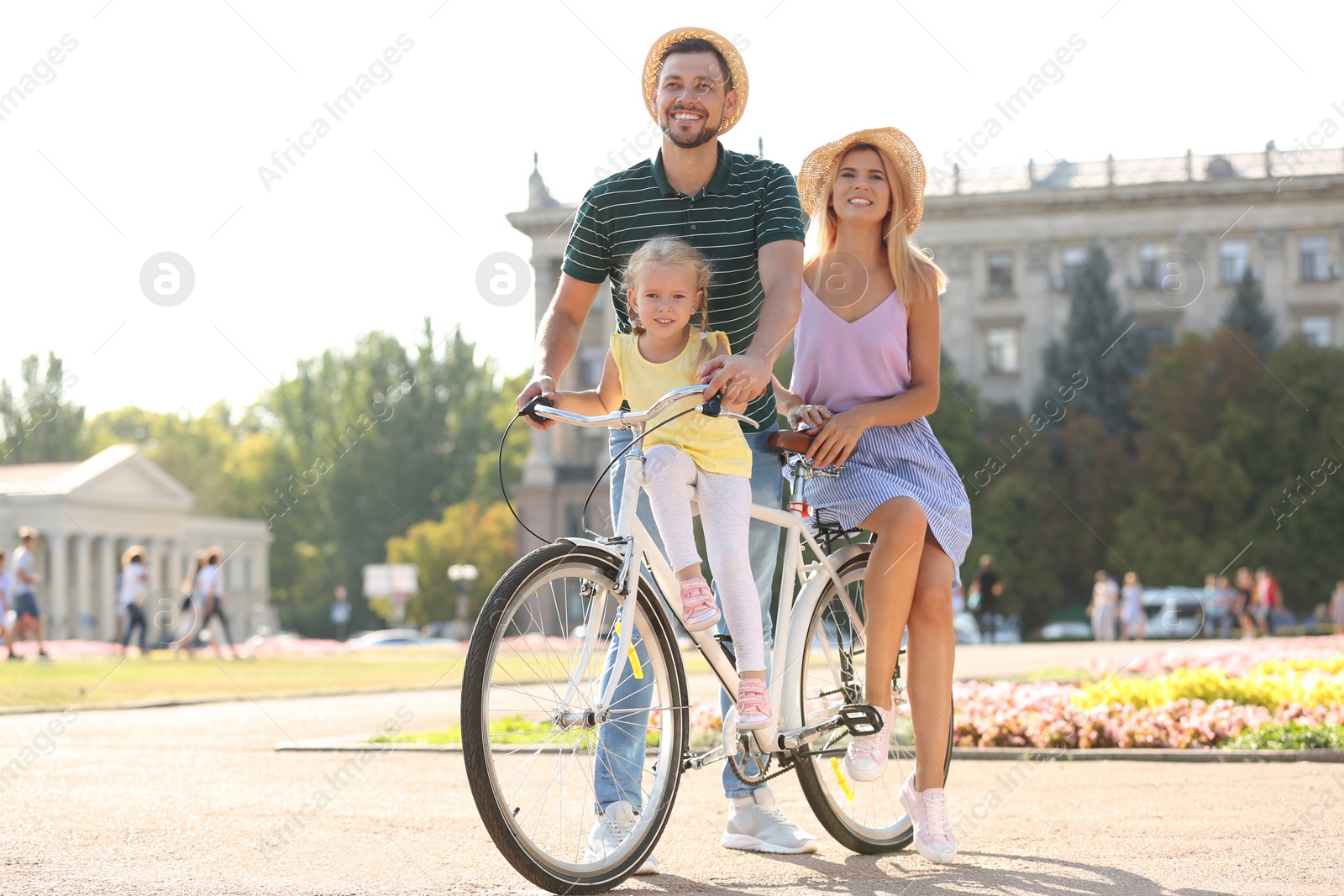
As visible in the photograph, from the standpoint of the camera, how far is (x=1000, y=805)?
639cm

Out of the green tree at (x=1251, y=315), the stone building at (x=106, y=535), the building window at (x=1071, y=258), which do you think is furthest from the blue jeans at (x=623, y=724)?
the stone building at (x=106, y=535)

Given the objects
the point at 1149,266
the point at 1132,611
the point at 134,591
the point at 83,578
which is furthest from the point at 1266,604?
the point at 83,578

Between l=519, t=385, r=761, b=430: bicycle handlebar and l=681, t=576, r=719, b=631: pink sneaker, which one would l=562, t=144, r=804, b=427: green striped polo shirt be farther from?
l=681, t=576, r=719, b=631: pink sneaker

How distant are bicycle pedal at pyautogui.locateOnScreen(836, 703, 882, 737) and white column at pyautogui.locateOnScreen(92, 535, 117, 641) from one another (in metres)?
87.4

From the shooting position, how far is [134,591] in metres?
26.7

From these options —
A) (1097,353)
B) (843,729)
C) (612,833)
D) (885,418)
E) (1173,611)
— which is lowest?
(612,833)

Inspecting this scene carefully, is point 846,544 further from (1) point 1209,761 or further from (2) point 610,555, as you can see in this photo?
(1) point 1209,761

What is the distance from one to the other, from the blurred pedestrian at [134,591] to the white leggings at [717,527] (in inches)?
880

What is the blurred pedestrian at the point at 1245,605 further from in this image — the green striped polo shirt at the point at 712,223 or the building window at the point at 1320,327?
the green striped polo shirt at the point at 712,223

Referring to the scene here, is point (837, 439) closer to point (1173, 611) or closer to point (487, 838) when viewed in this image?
point (487, 838)

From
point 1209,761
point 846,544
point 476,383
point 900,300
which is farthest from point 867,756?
point 476,383

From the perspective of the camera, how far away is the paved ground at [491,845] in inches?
178

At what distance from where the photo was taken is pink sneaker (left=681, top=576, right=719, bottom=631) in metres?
4.67

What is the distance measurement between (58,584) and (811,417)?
86.5 meters
